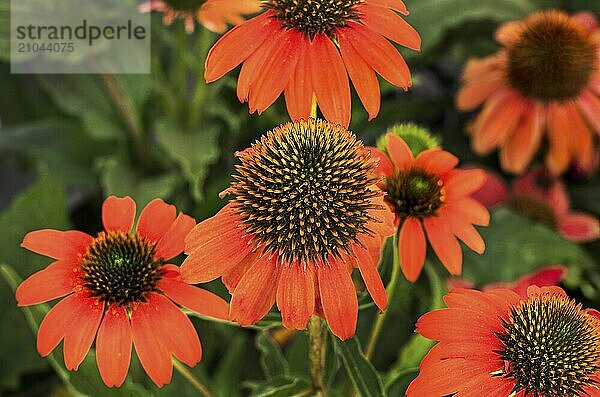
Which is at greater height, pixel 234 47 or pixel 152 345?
pixel 234 47

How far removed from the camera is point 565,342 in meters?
0.36

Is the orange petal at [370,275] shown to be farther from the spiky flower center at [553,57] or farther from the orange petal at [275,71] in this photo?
the spiky flower center at [553,57]

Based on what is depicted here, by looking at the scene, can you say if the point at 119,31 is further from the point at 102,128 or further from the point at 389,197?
the point at 389,197

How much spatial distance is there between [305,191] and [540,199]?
57 centimetres

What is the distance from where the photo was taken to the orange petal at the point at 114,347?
0.37 meters

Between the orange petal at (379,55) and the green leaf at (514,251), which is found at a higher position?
the orange petal at (379,55)

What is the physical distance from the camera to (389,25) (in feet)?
1.26

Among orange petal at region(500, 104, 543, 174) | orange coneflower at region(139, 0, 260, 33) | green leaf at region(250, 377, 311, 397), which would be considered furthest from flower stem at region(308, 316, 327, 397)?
orange petal at region(500, 104, 543, 174)

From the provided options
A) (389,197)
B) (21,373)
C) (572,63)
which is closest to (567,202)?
(572,63)

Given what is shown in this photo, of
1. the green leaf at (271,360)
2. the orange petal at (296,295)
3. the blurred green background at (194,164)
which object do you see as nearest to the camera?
the orange petal at (296,295)

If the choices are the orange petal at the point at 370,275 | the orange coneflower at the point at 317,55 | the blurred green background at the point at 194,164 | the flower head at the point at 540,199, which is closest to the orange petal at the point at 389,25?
the orange coneflower at the point at 317,55

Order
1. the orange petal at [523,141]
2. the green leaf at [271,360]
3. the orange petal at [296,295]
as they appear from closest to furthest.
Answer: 1. the orange petal at [296,295]
2. the green leaf at [271,360]
3. the orange petal at [523,141]

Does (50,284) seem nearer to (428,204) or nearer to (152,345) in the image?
(152,345)

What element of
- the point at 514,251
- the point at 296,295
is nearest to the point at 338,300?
the point at 296,295
